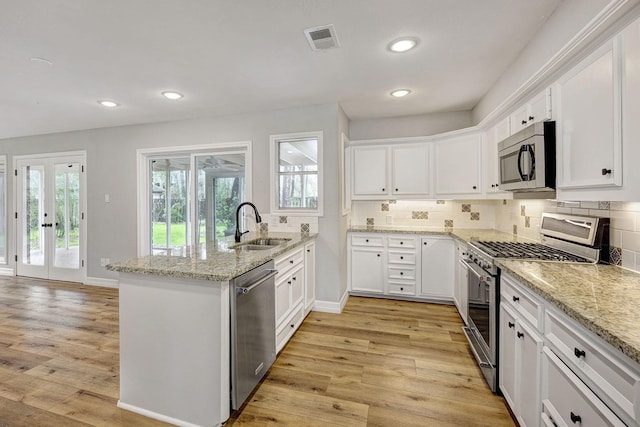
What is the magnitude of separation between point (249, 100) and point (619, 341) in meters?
3.34

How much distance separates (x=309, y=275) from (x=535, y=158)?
7.56ft

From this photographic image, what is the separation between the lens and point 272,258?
206 centimetres

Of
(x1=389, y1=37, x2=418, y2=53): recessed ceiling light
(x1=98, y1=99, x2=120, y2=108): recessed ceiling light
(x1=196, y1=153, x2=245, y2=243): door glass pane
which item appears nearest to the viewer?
(x1=389, y1=37, x2=418, y2=53): recessed ceiling light

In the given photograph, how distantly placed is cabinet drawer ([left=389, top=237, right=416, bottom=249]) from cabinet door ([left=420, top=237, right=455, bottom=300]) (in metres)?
0.12

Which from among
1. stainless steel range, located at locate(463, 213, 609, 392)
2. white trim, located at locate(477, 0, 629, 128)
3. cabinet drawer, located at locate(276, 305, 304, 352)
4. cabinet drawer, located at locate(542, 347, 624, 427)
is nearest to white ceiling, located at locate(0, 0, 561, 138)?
white trim, located at locate(477, 0, 629, 128)

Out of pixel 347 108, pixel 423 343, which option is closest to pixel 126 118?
pixel 347 108

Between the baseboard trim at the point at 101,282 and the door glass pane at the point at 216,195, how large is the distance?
161 centimetres

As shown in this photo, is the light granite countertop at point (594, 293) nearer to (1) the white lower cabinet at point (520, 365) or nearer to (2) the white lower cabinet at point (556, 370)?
(2) the white lower cabinet at point (556, 370)

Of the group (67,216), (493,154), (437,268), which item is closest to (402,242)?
(437,268)

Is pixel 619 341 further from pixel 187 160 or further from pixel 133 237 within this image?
pixel 133 237

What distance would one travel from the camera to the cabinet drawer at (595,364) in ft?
2.75

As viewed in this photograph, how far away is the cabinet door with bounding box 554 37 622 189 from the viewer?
1.28 m

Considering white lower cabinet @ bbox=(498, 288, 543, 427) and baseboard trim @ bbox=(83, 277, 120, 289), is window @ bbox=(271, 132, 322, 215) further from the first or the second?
baseboard trim @ bbox=(83, 277, 120, 289)

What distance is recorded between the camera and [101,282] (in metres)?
4.30
